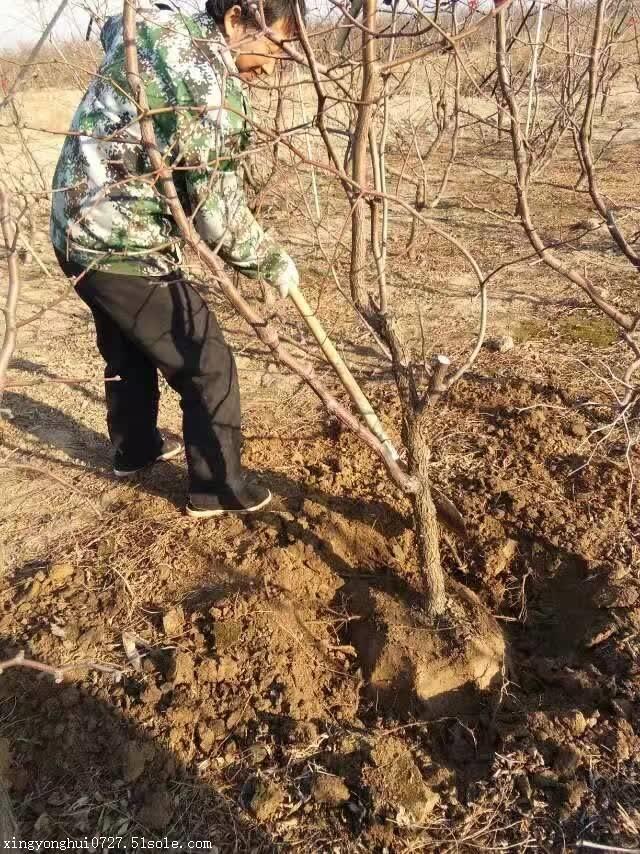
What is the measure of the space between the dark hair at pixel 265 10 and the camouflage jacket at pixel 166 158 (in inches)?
1.4

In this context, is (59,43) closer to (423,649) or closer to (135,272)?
(135,272)

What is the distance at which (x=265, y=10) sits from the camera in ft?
5.39

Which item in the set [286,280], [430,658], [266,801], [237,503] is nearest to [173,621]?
[237,503]

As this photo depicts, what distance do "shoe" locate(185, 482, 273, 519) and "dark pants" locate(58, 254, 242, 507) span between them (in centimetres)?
2

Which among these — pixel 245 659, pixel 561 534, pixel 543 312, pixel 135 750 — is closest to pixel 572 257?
pixel 543 312

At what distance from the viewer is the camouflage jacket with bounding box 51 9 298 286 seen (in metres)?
1.62

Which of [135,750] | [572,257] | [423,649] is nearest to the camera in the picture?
[135,750]

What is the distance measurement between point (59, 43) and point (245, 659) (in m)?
3.79

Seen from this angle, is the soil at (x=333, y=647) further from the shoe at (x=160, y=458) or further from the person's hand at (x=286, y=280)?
the person's hand at (x=286, y=280)

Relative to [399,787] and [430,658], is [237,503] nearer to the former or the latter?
[430,658]

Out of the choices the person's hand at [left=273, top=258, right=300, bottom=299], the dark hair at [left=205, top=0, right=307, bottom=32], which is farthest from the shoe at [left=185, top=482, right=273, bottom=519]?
the dark hair at [left=205, top=0, right=307, bottom=32]

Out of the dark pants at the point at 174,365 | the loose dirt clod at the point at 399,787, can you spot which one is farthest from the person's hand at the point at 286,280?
the loose dirt clod at the point at 399,787

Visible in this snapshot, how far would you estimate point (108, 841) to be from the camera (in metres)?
1.61

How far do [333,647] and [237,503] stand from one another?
71cm
